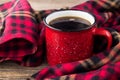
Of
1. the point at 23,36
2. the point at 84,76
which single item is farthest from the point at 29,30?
the point at 84,76

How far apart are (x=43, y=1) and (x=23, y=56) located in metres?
0.27

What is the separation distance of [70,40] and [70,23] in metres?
0.04

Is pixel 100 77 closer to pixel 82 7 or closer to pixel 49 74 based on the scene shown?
pixel 49 74

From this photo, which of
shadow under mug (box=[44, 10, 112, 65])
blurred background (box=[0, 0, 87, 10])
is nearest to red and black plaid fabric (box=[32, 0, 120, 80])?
shadow under mug (box=[44, 10, 112, 65])

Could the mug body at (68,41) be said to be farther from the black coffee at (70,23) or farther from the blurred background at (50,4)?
the blurred background at (50,4)

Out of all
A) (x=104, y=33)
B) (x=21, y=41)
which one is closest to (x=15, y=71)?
(x=21, y=41)

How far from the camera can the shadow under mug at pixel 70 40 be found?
51cm

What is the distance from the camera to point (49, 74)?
525 millimetres

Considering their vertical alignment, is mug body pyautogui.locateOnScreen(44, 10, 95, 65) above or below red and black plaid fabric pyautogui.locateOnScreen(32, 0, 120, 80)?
above

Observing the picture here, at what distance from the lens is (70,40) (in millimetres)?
514

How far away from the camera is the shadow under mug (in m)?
0.51

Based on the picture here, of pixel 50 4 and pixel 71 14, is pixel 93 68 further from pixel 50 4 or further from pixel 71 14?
pixel 50 4

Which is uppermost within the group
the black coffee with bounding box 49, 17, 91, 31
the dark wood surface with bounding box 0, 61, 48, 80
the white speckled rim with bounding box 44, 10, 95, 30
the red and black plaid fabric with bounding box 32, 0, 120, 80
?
the white speckled rim with bounding box 44, 10, 95, 30

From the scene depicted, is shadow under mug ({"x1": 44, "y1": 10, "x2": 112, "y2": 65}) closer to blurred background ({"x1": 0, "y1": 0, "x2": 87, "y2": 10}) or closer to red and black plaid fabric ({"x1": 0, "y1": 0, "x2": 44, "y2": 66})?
red and black plaid fabric ({"x1": 0, "y1": 0, "x2": 44, "y2": 66})
